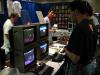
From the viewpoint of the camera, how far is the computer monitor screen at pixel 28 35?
2693mm

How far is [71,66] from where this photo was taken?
2.79 meters

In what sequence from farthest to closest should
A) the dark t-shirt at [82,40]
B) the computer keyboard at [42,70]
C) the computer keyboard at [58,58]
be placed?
the computer keyboard at [58,58] → the computer keyboard at [42,70] → the dark t-shirt at [82,40]

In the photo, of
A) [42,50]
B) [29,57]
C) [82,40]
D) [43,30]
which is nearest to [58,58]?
[42,50]

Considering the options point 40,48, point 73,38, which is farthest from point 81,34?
point 40,48

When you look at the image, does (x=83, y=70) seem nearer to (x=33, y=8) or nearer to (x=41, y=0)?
(x=33, y=8)

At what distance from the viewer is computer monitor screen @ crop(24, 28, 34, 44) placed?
269 cm

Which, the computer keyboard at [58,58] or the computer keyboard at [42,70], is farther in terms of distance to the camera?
the computer keyboard at [58,58]

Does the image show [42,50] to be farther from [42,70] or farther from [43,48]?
[42,70]

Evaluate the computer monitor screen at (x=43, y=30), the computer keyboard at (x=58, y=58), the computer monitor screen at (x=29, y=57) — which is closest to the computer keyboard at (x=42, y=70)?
the computer monitor screen at (x=29, y=57)

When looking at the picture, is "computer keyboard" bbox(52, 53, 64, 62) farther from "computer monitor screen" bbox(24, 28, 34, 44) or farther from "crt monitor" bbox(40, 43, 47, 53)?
"computer monitor screen" bbox(24, 28, 34, 44)

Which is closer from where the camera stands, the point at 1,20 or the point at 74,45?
the point at 74,45

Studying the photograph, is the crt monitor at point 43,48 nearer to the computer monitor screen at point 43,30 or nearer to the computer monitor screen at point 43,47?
the computer monitor screen at point 43,47

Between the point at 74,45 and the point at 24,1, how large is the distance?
4833 mm

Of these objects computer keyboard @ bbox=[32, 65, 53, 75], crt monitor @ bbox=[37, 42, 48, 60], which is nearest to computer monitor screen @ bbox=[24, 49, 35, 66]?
Result: computer keyboard @ bbox=[32, 65, 53, 75]
